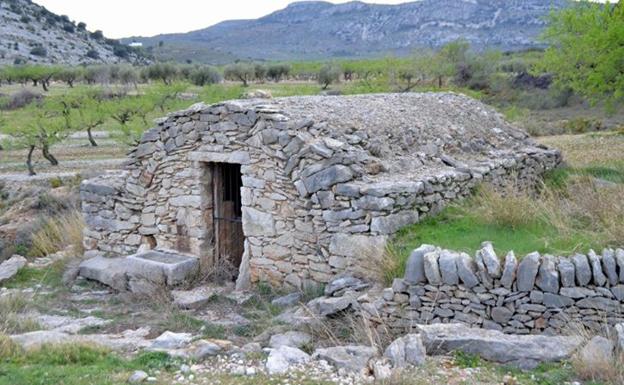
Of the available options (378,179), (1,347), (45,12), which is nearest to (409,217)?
(378,179)

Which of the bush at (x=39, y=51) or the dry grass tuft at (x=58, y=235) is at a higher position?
the bush at (x=39, y=51)

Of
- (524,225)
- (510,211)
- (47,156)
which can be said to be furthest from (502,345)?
(47,156)

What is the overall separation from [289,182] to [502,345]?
386 centimetres

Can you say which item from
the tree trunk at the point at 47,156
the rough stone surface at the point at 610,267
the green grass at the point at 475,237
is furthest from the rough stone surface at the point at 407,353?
the tree trunk at the point at 47,156

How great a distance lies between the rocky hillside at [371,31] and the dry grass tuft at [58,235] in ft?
194

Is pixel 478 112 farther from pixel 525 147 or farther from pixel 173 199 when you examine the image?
pixel 173 199

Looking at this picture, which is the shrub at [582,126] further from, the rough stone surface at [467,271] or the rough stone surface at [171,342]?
the rough stone surface at [171,342]

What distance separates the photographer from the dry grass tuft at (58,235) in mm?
11555

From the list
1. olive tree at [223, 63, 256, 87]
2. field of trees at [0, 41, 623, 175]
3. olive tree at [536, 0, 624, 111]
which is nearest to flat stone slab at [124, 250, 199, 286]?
olive tree at [536, 0, 624, 111]

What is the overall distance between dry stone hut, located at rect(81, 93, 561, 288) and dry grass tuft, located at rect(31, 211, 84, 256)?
3.77 feet

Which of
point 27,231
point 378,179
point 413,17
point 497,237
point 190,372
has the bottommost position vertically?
point 27,231

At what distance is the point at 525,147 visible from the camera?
12.0 metres

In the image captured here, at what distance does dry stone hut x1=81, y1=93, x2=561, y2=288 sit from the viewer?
26.1 feet

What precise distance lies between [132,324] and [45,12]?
2765 inches
